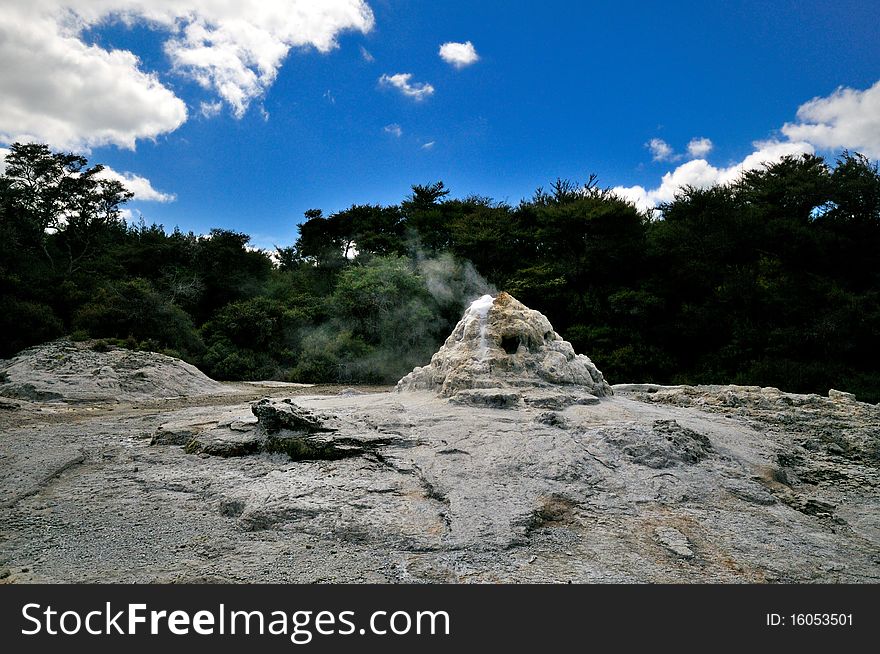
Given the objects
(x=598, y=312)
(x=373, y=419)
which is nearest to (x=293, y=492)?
(x=373, y=419)

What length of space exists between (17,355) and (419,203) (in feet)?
62.0

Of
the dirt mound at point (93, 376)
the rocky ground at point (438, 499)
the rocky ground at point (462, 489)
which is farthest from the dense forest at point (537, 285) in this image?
the rocky ground at point (438, 499)

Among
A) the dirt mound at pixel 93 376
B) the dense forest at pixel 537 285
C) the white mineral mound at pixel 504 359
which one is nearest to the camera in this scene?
the white mineral mound at pixel 504 359

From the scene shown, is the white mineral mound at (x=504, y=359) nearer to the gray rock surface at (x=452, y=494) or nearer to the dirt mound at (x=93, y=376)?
the gray rock surface at (x=452, y=494)

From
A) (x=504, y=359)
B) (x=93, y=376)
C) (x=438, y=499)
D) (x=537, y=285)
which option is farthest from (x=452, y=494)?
(x=537, y=285)

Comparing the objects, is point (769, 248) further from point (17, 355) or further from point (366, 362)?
point (17, 355)

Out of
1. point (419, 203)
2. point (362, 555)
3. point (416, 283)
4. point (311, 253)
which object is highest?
point (419, 203)

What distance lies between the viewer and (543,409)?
643cm

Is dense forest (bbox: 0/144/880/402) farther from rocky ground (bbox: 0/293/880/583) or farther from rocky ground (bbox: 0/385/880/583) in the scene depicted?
rocky ground (bbox: 0/385/880/583)

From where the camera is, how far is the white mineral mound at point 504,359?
24.0 feet

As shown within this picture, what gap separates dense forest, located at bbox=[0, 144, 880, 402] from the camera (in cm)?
1475

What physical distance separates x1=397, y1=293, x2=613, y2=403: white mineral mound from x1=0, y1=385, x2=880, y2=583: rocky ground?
613mm

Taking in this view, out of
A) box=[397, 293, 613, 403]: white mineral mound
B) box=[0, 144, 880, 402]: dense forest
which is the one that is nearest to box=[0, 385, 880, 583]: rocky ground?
box=[397, 293, 613, 403]: white mineral mound

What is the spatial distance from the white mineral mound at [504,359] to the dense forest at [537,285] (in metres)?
8.42
